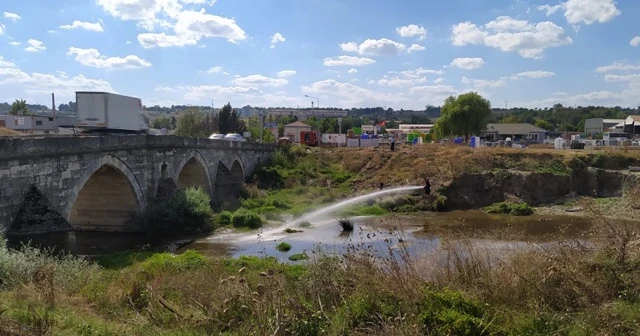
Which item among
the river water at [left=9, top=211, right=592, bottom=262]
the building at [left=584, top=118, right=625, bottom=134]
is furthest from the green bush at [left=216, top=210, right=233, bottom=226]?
the building at [left=584, top=118, right=625, bottom=134]

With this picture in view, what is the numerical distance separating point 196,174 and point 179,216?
26.7 ft

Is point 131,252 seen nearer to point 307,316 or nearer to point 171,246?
point 171,246

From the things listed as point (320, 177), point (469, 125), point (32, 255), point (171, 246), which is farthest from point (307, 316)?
point (469, 125)

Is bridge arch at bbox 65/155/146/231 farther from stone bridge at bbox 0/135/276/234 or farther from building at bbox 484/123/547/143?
building at bbox 484/123/547/143

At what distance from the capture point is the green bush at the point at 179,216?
74.9 ft

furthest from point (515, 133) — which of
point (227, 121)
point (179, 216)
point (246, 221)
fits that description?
point (179, 216)

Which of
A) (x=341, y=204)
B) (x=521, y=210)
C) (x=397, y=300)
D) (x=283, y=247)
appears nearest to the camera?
(x=397, y=300)

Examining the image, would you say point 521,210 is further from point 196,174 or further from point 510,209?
point 196,174

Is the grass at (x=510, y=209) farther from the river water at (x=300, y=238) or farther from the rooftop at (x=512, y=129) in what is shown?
the rooftop at (x=512, y=129)

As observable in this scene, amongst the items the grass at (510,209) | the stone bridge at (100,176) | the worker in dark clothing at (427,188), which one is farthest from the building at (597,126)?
the stone bridge at (100,176)

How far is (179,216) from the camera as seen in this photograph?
910 inches

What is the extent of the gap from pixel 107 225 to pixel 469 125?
42944 millimetres

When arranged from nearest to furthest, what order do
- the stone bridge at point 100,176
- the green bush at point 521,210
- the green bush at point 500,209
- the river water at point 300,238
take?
the stone bridge at point 100,176, the river water at point 300,238, the green bush at point 521,210, the green bush at point 500,209

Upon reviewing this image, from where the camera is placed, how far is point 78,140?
17328 mm
